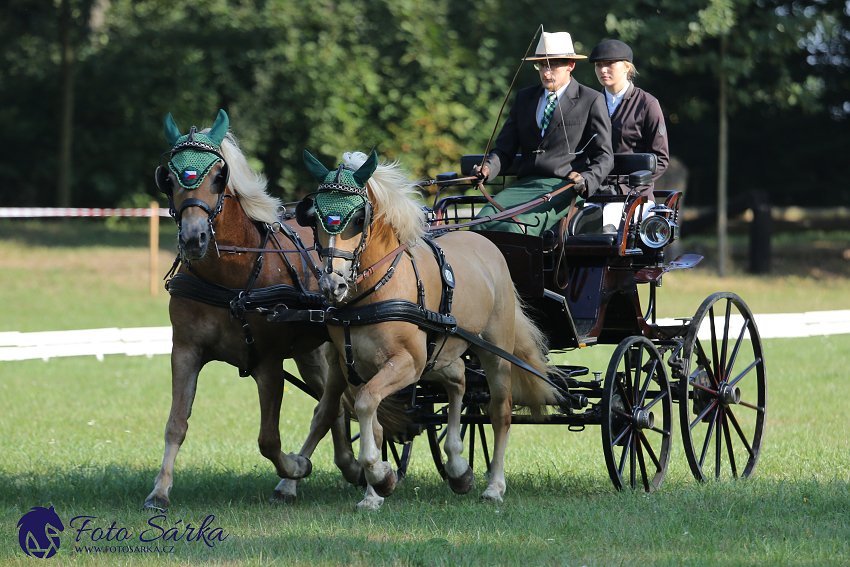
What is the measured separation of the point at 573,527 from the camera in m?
5.18

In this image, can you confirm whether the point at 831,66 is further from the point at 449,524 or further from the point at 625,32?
the point at 449,524

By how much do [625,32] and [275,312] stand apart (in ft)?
49.7

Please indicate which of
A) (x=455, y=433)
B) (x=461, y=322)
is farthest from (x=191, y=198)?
(x=455, y=433)

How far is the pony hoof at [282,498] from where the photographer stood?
607 cm

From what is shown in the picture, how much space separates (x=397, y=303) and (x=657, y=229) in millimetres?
2138

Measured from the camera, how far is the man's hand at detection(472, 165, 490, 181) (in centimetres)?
666

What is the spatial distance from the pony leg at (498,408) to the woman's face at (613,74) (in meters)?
2.54

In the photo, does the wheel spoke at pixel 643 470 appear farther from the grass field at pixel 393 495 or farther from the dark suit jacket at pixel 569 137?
the dark suit jacket at pixel 569 137

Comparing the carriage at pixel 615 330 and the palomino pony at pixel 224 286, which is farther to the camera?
the carriage at pixel 615 330

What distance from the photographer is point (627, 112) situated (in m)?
7.43

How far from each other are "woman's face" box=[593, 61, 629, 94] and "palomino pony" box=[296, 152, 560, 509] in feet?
6.67

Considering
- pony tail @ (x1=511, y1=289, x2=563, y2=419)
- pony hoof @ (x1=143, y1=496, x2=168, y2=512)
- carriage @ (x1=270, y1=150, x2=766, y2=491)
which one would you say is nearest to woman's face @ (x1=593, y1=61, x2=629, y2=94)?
carriage @ (x1=270, y1=150, x2=766, y2=491)

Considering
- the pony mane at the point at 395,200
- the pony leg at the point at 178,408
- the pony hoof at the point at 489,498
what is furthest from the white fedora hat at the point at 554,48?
the pony leg at the point at 178,408

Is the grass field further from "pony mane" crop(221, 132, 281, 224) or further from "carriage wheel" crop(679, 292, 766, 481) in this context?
"pony mane" crop(221, 132, 281, 224)
